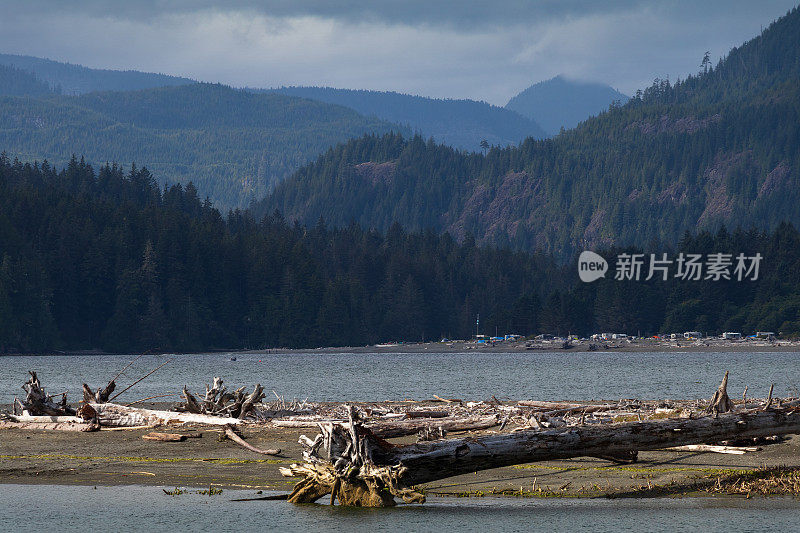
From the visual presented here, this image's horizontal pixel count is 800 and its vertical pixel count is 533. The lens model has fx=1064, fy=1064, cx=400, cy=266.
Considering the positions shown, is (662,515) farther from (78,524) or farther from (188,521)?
(78,524)

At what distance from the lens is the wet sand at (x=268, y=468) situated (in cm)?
2578

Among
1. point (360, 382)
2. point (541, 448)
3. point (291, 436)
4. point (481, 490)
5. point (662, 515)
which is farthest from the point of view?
point (360, 382)

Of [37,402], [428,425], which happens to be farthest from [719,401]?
[37,402]

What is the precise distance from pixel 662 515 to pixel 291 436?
48.5 ft

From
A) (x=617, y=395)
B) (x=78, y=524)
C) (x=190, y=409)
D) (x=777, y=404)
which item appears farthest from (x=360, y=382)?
(x=78, y=524)

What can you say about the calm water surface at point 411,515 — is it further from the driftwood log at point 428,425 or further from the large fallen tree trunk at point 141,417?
the large fallen tree trunk at point 141,417

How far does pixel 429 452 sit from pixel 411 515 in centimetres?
141

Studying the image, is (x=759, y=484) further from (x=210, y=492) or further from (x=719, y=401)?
(x=210, y=492)

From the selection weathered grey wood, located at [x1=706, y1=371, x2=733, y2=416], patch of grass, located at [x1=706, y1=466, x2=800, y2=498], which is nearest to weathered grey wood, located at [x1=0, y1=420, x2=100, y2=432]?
weathered grey wood, located at [x1=706, y1=371, x2=733, y2=416]

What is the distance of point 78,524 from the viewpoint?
2295 centimetres

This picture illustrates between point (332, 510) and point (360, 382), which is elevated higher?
point (332, 510)

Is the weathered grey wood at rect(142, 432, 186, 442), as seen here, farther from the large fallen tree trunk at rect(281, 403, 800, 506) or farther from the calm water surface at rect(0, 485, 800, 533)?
the large fallen tree trunk at rect(281, 403, 800, 506)

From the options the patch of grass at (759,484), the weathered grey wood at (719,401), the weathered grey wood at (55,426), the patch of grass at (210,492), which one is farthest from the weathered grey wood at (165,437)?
the patch of grass at (759,484)

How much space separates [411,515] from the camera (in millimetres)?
23031
